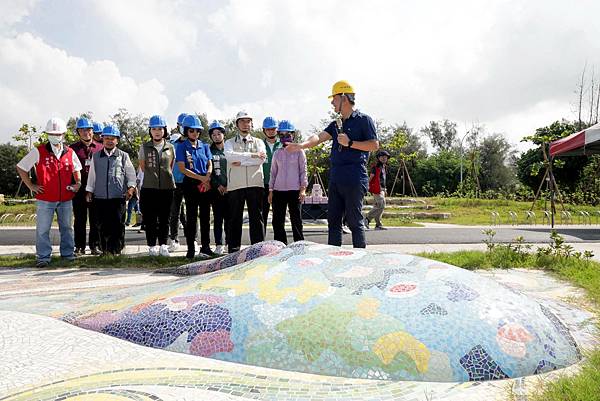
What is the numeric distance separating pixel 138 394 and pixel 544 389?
1.67 metres

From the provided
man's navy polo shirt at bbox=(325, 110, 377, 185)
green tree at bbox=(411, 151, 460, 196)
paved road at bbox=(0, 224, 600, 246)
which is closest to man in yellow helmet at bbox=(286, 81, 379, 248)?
man's navy polo shirt at bbox=(325, 110, 377, 185)

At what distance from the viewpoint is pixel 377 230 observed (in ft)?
37.5

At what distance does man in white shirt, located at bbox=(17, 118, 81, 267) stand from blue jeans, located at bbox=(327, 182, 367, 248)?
3387mm

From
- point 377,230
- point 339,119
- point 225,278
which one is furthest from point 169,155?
point 377,230

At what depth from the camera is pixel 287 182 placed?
625 cm

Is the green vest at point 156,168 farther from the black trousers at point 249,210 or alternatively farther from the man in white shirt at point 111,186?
the black trousers at point 249,210

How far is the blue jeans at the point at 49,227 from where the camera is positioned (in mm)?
6281

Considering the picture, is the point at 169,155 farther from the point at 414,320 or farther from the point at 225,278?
the point at 414,320

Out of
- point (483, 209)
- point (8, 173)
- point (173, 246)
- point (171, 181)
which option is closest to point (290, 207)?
point (171, 181)

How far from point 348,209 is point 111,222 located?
11.3 ft

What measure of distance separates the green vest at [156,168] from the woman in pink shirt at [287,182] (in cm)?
130

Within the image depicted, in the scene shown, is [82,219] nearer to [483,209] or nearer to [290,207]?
[290,207]

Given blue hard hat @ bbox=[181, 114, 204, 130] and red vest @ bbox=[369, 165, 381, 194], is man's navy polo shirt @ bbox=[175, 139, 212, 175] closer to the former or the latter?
blue hard hat @ bbox=[181, 114, 204, 130]

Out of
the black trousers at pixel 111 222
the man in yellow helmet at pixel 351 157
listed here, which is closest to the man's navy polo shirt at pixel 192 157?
the black trousers at pixel 111 222
